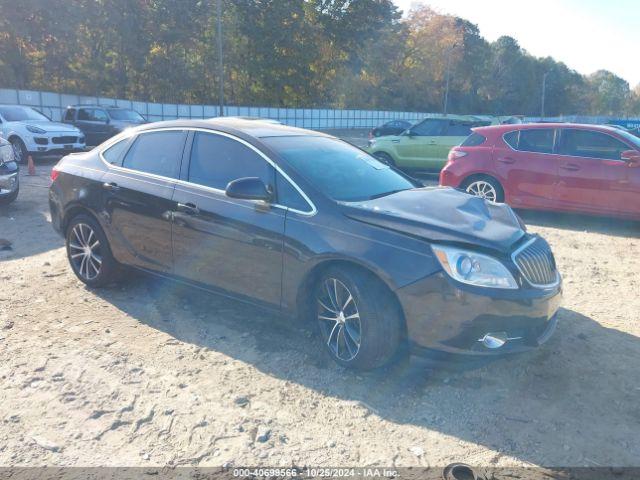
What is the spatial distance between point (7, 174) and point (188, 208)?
6105mm

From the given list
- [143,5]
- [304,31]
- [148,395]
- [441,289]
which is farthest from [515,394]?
[304,31]

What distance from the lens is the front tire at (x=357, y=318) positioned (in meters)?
3.56

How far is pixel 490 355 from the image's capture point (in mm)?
3482


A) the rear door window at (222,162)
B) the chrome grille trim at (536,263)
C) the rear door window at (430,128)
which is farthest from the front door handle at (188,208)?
the rear door window at (430,128)

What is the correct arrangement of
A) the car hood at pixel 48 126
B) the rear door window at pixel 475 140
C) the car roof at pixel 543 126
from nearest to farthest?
the car roof at pixel 543 126, the rear door window at pixel 475 140, the car hood at pixel 48 126

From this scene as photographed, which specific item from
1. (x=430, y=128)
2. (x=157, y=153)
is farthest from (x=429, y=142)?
(x=157, y=153)

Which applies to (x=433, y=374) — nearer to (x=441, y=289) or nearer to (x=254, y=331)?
(x=441, y=289)

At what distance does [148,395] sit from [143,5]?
34436 millimetres

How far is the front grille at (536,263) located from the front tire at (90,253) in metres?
3.63

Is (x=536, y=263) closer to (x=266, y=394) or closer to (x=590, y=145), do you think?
(x=266, y=394)

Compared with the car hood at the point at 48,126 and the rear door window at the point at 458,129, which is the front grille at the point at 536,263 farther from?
the car hood at the point at 48,126

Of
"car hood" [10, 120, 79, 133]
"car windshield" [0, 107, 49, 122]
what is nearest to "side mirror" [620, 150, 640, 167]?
"car hood" [10, 120, 79, 133]

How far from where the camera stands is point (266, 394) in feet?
11.8

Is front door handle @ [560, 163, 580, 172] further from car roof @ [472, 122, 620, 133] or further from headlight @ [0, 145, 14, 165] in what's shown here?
headlight @ [0, 145, 14, 165]
